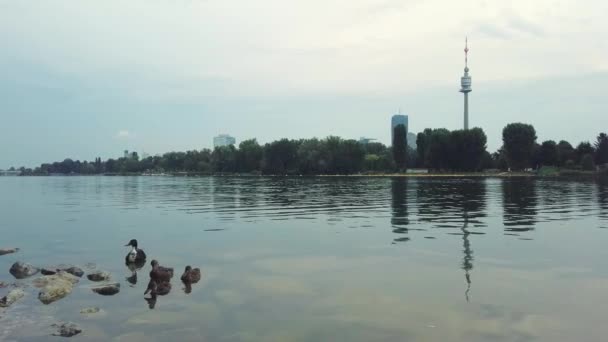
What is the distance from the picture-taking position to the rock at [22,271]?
24409mm

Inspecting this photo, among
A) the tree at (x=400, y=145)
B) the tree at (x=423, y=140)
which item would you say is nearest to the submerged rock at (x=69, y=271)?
the tree at (x=400, y=145)

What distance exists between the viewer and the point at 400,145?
18362cm

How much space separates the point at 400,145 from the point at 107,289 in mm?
168828

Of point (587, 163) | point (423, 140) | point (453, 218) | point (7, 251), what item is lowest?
point (7, 251)

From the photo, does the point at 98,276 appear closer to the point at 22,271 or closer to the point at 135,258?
the point at 135,258

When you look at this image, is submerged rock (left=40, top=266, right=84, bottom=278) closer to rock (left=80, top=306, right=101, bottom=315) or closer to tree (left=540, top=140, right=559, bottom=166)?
rock (left=80, top=306, right=101, bottom=315)

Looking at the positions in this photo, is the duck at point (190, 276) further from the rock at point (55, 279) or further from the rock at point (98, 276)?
the rock at point (55, 279)

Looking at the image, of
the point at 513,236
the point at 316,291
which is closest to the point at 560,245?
the point at 513,236

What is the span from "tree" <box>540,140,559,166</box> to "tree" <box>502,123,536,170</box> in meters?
7.79

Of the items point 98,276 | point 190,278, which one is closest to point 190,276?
point 190,278

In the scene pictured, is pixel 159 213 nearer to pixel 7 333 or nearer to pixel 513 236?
pixel 513 236

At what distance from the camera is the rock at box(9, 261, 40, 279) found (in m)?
24.4

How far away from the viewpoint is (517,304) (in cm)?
1856

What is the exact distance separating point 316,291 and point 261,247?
10.8 m
